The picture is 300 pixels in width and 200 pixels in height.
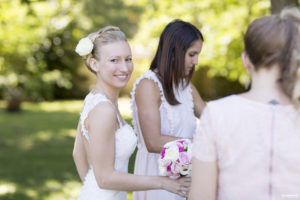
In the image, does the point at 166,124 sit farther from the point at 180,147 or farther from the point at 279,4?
the point at 279,4

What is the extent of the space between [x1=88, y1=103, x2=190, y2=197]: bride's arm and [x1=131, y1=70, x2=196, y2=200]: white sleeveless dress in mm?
723

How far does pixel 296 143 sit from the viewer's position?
5.99 ft

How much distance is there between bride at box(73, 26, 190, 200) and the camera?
2393 millimetres

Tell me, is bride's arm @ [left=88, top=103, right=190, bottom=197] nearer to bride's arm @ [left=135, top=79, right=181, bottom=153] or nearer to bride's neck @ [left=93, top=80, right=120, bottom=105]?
bride's neck @ [left=93, top=80, right=120, bottom=105]

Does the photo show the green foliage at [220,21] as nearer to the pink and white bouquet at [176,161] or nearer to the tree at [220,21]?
the tree at [220,21]

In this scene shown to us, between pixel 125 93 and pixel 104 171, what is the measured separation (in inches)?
985

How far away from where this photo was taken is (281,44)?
5.82 ft

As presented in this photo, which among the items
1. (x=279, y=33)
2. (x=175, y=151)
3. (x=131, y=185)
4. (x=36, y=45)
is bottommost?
(x=131, y=185)

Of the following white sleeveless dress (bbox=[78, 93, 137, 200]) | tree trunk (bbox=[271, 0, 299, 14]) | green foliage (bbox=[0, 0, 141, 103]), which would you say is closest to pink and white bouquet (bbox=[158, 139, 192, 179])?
white sleeveless dress (bbox=[78, 93, 137, 200])

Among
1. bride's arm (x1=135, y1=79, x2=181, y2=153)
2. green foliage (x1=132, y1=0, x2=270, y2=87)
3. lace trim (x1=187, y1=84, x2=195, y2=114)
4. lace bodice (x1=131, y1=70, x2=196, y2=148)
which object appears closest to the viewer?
bride's arm (x1=135, y1=79, x2=181, y2=153)

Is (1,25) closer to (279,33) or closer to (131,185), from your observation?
(131,185)

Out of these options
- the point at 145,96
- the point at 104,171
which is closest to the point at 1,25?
the point at 145,96

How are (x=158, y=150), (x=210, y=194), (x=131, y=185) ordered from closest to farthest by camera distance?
(x=210, y=194) → (x=131, y=185) → (x=158, y=150)

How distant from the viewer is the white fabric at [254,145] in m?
1.83
